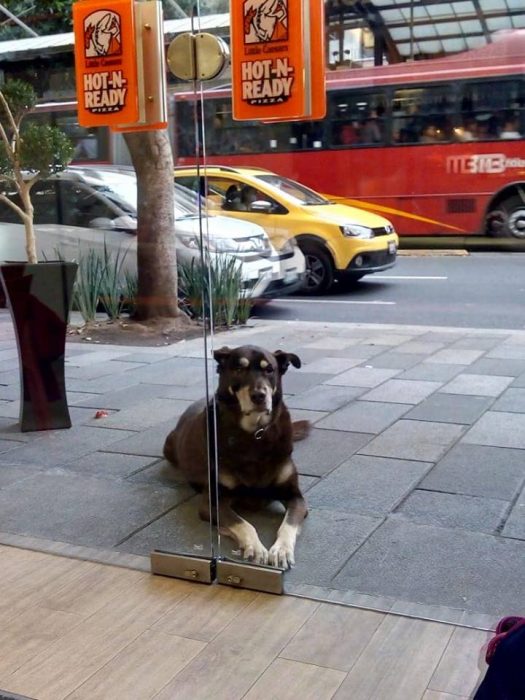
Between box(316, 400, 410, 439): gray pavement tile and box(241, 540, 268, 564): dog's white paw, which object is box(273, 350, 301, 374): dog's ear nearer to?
box(241, 540, 268, 564): dog's white paw

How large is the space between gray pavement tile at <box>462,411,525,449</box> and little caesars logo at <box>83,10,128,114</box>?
9.31 ft

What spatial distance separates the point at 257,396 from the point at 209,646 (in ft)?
4.00

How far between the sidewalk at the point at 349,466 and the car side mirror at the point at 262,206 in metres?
0.72

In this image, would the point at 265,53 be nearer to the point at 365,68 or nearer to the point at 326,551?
the point at 365,68

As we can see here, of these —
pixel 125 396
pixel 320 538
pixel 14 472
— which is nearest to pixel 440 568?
pixel 320 538

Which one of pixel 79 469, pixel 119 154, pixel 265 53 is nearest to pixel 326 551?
pixel 79 469

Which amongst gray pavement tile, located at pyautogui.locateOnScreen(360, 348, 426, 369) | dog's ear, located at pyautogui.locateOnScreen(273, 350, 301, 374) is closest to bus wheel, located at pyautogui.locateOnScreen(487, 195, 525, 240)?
dog's ear, located at pyautogui.locateOnScreen(273, 350, 301, 374)

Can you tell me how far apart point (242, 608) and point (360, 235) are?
222cm

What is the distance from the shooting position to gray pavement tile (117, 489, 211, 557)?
3.81m

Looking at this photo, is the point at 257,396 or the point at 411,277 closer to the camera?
the point at 257,396

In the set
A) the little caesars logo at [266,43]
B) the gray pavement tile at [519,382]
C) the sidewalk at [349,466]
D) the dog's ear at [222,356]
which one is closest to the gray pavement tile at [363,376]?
the sidewalk at [349,466]

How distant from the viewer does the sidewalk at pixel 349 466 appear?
11.7 feet

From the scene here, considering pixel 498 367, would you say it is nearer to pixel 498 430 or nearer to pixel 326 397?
pixel 498 430

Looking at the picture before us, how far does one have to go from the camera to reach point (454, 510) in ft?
13.6
